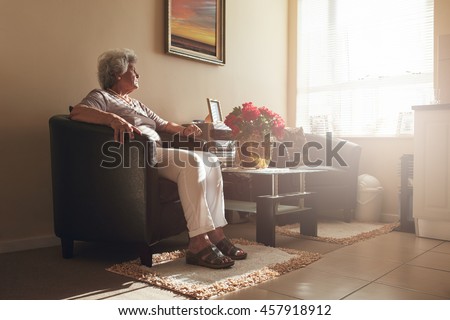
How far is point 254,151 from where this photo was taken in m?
2.75

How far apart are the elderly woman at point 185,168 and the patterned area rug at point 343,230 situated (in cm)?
84

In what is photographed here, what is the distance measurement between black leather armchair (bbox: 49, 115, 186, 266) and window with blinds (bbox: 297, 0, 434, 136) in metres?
2.50

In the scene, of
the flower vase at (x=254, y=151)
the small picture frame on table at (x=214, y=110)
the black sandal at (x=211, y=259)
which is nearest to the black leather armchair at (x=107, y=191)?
the black sandal at (x=211, y=259)

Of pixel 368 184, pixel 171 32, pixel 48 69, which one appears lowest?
pixel 368 184

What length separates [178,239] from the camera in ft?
9.16

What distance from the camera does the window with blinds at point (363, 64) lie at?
12.3 ft

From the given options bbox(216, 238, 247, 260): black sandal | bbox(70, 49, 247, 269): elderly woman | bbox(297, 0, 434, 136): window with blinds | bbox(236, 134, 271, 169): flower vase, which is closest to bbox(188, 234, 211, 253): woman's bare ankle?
bbox(70, 49, 247, 269): elderly woman

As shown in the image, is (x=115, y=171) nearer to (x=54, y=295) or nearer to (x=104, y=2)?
(x=54, y=295)

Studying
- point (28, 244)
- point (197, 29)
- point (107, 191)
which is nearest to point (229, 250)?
point (107, 191)

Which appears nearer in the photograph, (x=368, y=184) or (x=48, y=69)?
(x=48, y=69)

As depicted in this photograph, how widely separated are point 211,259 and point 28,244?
1.23m

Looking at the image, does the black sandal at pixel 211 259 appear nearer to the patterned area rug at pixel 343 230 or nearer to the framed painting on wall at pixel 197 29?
the patterned area rug at pixel 343 230
